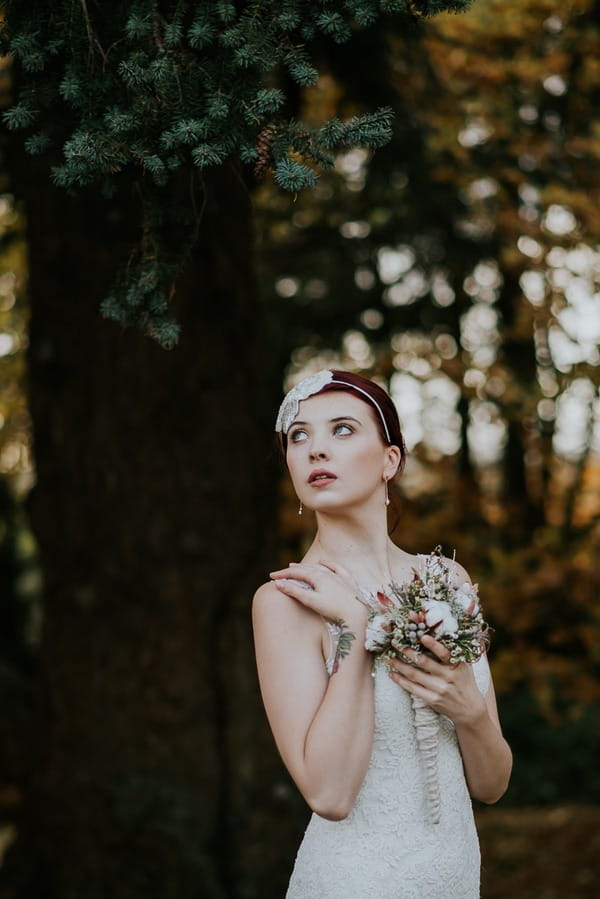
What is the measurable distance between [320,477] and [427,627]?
47cm

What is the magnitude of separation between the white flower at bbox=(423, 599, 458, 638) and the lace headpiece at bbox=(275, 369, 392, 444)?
1.69ft

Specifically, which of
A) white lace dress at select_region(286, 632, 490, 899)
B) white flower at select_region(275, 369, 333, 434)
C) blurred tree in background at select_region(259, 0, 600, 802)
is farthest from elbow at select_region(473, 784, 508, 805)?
blurred tree in background at select_region(259, 0, 600, 802)

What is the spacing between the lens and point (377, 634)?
8.27 ft

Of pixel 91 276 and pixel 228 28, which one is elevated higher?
pixel 228 28

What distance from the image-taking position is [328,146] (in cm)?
266

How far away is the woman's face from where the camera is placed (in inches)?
106

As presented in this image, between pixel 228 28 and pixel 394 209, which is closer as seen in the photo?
pixel 228 28

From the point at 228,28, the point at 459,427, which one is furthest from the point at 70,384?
the point at 459,427

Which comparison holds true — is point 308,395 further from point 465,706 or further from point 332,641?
point 465,706

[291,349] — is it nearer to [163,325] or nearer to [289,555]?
[289,555]

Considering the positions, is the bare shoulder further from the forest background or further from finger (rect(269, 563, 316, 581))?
the forest background

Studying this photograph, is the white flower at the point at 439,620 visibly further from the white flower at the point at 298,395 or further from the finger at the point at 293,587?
the white flower at the point at 298,395

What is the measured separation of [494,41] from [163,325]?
17.2ft

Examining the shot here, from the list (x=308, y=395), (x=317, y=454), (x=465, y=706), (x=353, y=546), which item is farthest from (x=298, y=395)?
(x=465, y=706)
